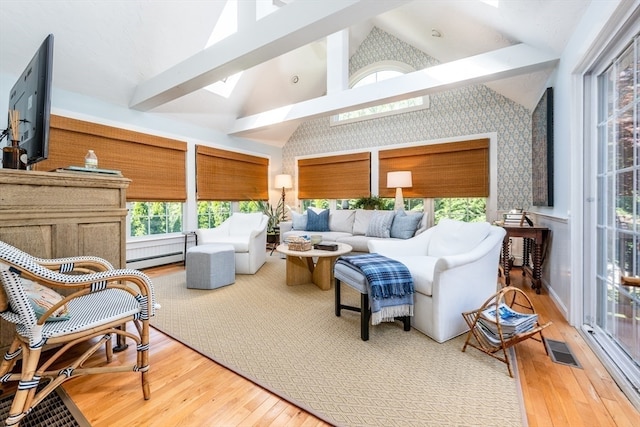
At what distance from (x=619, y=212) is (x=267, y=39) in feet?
9.22

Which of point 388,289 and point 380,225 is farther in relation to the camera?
point 380,225

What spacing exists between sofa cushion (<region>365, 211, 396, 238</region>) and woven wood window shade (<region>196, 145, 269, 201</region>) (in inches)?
102

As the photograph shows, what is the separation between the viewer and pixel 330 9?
207cm

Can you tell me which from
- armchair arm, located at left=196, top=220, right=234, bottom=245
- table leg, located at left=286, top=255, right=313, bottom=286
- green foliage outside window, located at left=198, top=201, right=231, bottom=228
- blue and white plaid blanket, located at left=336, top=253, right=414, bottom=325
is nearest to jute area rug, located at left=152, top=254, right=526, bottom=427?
blue and white plaid blanket, located at left=336, top=253, right=414, bottom=325

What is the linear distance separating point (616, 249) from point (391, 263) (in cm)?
135

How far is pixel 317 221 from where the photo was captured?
4.87 metres

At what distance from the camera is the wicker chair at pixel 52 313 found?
1.04 m

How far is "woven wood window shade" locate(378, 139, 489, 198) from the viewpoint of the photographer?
429cm

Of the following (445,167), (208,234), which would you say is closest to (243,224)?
(208,234)

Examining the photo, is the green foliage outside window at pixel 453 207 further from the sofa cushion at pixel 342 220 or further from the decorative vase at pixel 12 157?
the decorative vase at pixel 12 157

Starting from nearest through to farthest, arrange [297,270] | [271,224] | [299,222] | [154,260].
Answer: [297,270] < [154,260] < [299,222] < [271,224]

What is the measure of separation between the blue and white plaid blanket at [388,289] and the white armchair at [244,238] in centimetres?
199

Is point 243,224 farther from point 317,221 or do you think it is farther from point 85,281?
point 85,281

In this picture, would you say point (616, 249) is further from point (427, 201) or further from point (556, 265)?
point (427, 201)
